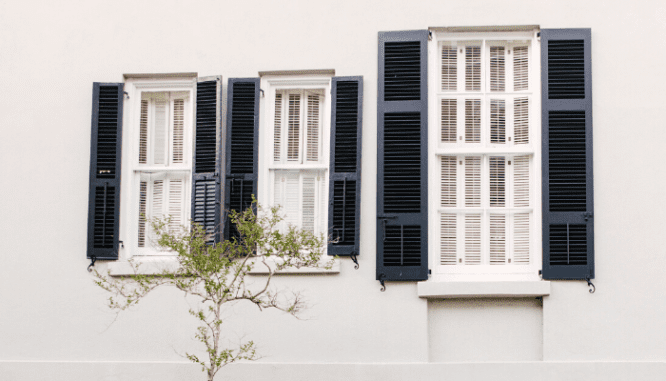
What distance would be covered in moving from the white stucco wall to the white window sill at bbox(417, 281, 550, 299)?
126mm

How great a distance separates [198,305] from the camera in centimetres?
677

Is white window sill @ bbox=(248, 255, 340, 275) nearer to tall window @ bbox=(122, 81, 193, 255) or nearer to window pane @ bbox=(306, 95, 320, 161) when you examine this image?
tall window @ bbox=(122, 81, 193, 255)

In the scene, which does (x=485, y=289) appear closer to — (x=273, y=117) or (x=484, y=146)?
(x=484, y=146)

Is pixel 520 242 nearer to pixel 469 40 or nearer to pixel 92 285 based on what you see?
pixel 469 40

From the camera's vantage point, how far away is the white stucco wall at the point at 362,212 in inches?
255

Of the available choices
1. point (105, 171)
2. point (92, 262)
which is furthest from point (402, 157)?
point (92, 262)

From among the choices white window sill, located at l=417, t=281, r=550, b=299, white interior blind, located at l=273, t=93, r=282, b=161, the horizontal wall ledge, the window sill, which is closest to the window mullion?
white interior blind, located at l=273, t=93, r=282, b=161

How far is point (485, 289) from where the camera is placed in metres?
6.50

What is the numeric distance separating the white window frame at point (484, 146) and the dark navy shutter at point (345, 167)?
2.29 ft

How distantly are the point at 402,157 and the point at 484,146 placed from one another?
84 cm

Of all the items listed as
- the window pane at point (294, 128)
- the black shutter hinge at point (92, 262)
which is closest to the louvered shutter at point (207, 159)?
the window pane at point (294, 128)

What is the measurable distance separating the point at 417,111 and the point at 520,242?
1583 millimetres

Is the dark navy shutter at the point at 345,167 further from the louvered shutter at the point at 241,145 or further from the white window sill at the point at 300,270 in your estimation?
the louvered shutter at the point at 241,145

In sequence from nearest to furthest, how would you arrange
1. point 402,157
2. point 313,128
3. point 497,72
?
point 402,157 → point 497,72 → point 313,128
